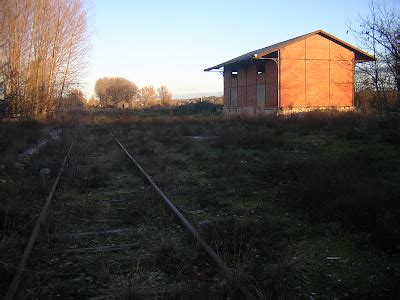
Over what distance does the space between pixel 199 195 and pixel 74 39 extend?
97.5 feet

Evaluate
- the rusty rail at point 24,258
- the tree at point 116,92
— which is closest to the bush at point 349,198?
the rusty rail at point 24,258

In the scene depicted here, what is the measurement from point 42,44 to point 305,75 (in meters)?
21.2

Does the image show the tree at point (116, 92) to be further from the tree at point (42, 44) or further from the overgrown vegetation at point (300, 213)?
the overgrown vegetation at point (300, 213)

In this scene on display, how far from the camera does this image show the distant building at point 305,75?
109ft

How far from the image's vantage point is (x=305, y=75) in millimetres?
34062

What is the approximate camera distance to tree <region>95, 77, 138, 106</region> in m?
97.3

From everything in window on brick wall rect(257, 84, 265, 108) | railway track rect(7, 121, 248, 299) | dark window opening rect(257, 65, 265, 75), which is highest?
dark window opening rect(257, 65, 265, 75)

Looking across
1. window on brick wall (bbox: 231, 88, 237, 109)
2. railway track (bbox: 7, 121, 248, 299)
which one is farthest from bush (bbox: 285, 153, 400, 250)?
window on brick wall (bbox: 231, 88, 237, 109)

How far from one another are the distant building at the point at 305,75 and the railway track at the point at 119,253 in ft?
88.7

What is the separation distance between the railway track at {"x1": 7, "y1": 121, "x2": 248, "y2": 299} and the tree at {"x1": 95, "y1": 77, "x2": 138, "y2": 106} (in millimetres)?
89411

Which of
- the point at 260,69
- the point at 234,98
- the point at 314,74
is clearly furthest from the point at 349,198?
the point at 234,98

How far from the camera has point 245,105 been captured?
39.2 meters

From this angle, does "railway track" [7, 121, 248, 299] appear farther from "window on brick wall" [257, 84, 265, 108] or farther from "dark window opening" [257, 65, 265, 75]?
"dark window opening" [257, 65, 265, 75]

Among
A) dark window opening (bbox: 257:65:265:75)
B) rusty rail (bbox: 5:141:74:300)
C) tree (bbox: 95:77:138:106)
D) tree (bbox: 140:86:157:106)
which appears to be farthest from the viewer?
tree (bbox: 140:86:157:106)
